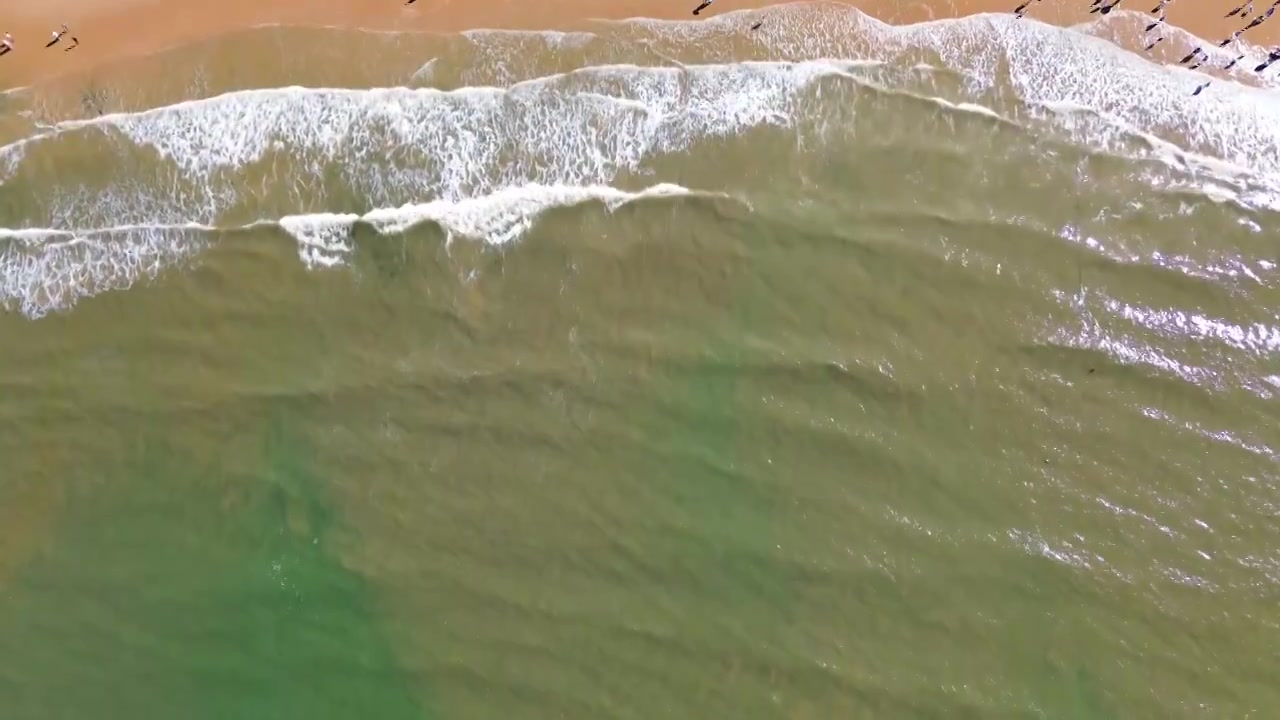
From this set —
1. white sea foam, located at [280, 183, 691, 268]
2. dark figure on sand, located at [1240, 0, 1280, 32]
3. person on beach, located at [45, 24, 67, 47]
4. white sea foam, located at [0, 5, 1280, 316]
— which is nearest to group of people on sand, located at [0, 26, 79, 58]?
person on beach, located at [45, 24, 67, 47]

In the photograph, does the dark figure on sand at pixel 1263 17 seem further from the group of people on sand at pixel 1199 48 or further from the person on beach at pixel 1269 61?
the person on beach at pixel 1269 61

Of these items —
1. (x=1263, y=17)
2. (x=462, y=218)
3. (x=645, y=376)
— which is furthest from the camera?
(x=1263, y=17)

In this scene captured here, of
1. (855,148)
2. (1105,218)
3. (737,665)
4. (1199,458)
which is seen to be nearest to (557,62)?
(855,148)

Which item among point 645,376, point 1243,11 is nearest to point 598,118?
point 645,376

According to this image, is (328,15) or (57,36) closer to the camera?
(57,36)

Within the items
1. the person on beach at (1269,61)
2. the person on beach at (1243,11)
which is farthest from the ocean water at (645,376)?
the person on beach at (1243,11)

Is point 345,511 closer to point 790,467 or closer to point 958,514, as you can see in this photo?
point 790,467

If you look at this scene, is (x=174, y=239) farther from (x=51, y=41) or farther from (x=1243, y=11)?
(x=1243, y=11)
